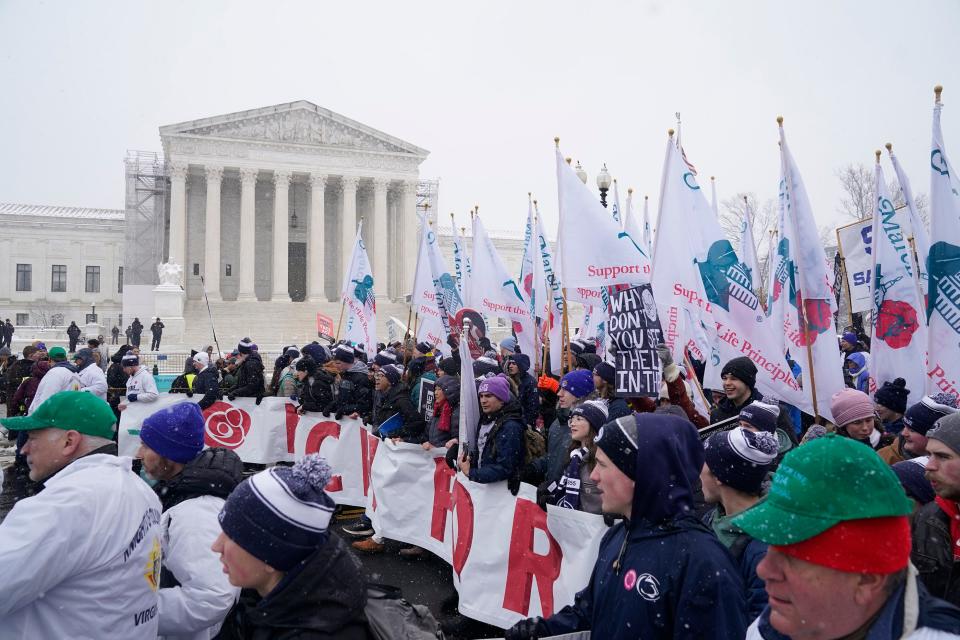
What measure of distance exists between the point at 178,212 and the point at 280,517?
4768 cm

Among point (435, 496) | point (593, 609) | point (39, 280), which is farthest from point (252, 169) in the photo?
point (593, 609)

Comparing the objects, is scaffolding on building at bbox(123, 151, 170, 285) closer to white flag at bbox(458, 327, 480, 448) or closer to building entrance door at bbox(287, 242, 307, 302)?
building entrance door at bbox(287, 242, 307, 302)

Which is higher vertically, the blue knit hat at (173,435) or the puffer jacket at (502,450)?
the blue knit hat at (173,435)

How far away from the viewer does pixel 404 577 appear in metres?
6.14

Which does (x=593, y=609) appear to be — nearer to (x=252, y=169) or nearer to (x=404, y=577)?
(x=404, y=577)

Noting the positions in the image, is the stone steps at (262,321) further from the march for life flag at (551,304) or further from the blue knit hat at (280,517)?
the blue knit hat at (280,517)

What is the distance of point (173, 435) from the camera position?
3.17 meters

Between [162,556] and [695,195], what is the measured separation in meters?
5.51

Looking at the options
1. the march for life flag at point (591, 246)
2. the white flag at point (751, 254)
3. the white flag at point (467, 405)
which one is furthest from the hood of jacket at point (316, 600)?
the white flag at point (751, 254)

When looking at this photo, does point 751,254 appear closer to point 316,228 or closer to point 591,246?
point 591,246

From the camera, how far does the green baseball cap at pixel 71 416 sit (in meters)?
2.67

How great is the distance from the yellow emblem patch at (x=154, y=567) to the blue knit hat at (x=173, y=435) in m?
0.65

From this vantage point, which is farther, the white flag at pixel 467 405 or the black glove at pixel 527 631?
the white flag at pixel 467 405

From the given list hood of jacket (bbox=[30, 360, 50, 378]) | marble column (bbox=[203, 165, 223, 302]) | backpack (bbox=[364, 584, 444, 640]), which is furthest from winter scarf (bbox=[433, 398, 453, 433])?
marble column (bbox=[203, 165, 223, 302])
